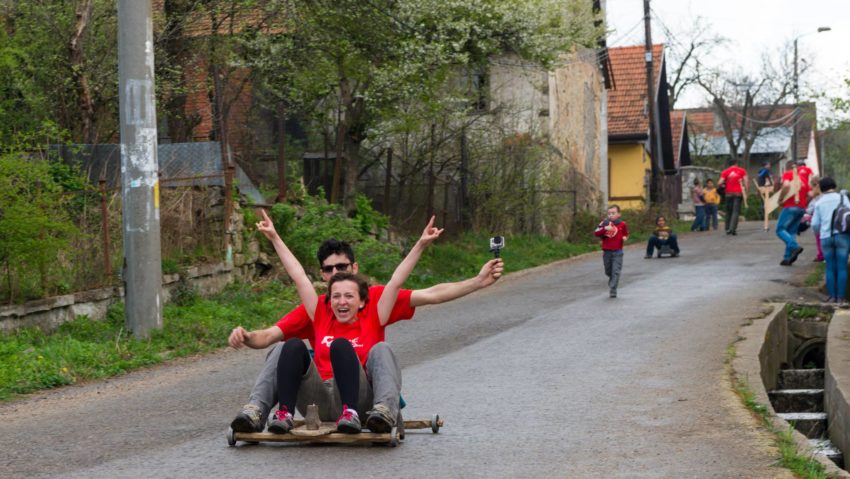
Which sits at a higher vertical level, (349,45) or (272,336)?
(349,45)

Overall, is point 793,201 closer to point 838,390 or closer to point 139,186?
point 838,390

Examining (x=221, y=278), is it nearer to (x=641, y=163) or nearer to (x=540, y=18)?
(x=540, y=18)

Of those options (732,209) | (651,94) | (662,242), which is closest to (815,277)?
(662,242)

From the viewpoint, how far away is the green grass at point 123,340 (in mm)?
11391

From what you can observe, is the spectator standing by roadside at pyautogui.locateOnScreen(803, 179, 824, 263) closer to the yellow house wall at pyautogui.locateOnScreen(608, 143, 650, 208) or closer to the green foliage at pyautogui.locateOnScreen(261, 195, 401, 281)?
the green foliage at pyautogui.locateOnScreen(261, 195, 401, 281)

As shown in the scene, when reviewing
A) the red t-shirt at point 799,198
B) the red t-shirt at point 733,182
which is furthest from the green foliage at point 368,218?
the red t-shirt at point 733,182

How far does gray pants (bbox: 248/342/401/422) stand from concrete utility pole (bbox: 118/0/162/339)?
6.35 metres

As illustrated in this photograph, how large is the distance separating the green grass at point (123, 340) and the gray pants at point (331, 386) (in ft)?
13.6

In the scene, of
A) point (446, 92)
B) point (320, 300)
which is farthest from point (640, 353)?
point (446, 92)

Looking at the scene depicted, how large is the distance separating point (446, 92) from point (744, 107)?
49.4 m

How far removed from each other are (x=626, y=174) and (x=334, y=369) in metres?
42.1

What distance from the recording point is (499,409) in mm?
9070

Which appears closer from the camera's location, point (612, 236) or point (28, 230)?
point (28, 230)

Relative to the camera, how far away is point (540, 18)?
24.8 metres
